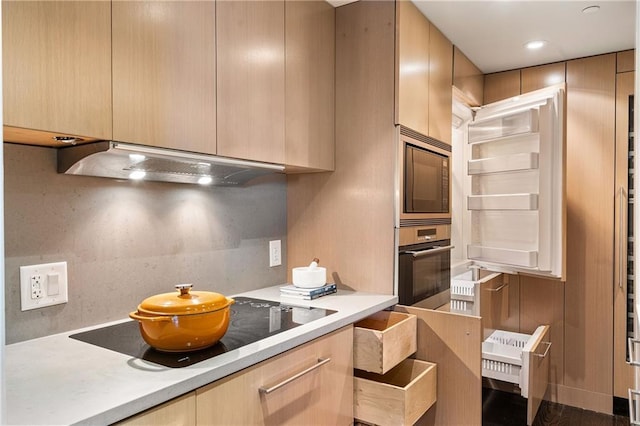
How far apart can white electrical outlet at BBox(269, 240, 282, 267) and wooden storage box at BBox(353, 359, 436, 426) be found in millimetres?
661

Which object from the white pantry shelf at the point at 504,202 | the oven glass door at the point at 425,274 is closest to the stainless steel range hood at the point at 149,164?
the oven glass door at the point at 425,274

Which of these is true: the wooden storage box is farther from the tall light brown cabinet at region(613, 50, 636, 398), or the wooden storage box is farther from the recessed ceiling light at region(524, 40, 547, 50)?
the recessed ceiling light at region(524, 40, 547, 50)

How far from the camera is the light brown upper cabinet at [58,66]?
3.24 feet

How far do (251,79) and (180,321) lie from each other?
929mm

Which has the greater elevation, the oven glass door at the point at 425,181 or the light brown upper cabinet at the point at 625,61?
A: the light brown upper cabinet at the point at 625,61

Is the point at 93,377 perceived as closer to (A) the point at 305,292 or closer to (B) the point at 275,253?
(A) the point at 305,292

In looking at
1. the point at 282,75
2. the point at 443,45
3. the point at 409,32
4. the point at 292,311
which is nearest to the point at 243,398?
the point at 292,311

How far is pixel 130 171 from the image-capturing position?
1466 millimetres

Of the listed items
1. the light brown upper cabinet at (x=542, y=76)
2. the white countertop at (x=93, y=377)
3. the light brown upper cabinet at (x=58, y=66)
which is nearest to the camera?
the white countertop at (x=93, y=377)

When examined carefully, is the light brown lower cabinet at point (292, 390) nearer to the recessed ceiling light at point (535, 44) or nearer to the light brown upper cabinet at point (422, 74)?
the light brown upper cabinet at point (422, 74)

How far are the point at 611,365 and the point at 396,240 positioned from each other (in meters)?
1.98

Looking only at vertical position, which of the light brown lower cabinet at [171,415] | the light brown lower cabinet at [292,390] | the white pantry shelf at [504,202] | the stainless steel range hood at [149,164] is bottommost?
the light brown lower cabinet at [292,390]

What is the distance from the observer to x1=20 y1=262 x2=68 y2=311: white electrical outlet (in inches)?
49.9

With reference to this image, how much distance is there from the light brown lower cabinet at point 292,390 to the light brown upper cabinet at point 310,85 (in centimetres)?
79
